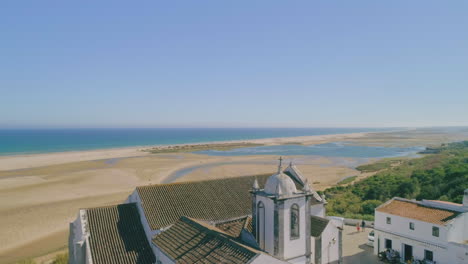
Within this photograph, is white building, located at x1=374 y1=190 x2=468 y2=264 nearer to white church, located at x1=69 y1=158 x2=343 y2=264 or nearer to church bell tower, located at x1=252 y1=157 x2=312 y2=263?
white church, located at x1=69 y1=158 x2=343 y2=264

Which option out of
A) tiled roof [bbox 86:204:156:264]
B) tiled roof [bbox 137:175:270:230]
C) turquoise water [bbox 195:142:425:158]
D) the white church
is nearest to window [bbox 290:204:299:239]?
the white church

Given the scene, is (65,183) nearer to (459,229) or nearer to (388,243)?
(388,243)

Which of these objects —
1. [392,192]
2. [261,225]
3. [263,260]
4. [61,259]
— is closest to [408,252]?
[261,225]

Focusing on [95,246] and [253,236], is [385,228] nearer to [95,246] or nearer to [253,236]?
[253,236]

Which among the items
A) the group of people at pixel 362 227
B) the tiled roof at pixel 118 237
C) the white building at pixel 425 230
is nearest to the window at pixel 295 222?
the tiled roof at pixel 118 237

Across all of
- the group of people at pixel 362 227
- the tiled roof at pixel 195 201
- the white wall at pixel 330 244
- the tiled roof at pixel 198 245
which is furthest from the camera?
the group of people at pixel 362 227

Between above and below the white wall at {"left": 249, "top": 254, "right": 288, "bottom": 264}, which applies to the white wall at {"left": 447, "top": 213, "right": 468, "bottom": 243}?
below

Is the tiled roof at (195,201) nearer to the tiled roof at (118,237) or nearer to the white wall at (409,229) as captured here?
the tiled roof at (118,237)
